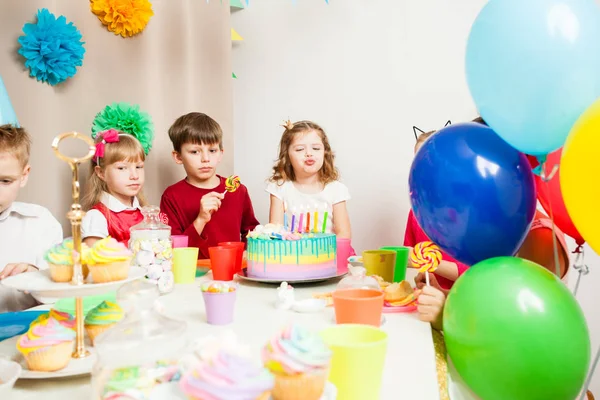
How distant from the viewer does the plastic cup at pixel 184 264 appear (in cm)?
131

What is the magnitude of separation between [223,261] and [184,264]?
0.10 metres

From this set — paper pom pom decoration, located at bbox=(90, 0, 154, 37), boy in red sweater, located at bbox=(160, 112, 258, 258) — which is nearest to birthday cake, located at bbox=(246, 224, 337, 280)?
boy in red sweater, located at bbox=(160, 112, 258, 258)

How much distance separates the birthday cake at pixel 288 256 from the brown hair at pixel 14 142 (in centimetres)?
80

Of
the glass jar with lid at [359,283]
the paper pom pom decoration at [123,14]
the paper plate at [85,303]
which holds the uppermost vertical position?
the paper pom pom decoration at [123,14]

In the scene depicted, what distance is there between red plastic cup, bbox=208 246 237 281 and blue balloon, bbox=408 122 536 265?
55 centimetres

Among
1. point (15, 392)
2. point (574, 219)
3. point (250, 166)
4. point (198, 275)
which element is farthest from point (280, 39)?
point (15, 392)

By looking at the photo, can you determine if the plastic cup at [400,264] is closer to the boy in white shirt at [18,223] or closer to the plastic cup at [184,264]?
the plastic cup at [184,264]

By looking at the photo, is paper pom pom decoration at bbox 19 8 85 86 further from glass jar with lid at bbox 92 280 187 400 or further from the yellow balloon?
the yellow balloon

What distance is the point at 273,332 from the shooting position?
898mm

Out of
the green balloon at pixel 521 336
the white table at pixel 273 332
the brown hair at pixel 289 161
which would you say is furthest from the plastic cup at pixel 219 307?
the brown hair at pixel 289 161

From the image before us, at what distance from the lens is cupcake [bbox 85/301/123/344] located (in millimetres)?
773

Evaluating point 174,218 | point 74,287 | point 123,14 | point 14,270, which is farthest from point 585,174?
point 123,14

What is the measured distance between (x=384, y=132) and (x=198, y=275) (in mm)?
1610

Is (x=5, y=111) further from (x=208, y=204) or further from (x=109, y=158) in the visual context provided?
(x=208, y=204)
